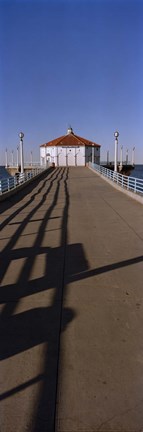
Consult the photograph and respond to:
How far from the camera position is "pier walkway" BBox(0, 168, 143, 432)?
2.80 metres

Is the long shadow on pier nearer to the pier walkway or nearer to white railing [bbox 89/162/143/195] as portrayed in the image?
the pier walkway

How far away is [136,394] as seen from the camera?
2990 millimetres

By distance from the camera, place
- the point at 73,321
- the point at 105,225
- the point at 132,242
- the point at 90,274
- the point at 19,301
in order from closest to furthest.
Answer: the point at 73,321
the point at 19,301
the point at 90,274
the point at 132,242
the point at 105,225

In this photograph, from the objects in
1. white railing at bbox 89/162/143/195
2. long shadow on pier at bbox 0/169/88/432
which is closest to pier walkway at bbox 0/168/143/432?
long shadow on pier at bbox 0/169/88/432

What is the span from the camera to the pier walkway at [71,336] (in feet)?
9.20

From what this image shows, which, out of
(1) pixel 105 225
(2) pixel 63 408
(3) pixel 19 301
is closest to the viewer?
(2) pixel 63 408

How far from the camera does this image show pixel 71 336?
396cm

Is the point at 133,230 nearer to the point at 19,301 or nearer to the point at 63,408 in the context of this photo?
the point at 19,301

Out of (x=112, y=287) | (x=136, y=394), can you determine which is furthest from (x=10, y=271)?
(x=136, y=394)

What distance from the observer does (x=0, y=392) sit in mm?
3043

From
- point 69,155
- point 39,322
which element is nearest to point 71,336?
point 39,322

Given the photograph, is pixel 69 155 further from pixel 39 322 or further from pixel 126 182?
pixel 39 322

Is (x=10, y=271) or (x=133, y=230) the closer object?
(x=10, y=271)

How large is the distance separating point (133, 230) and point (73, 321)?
598cm
